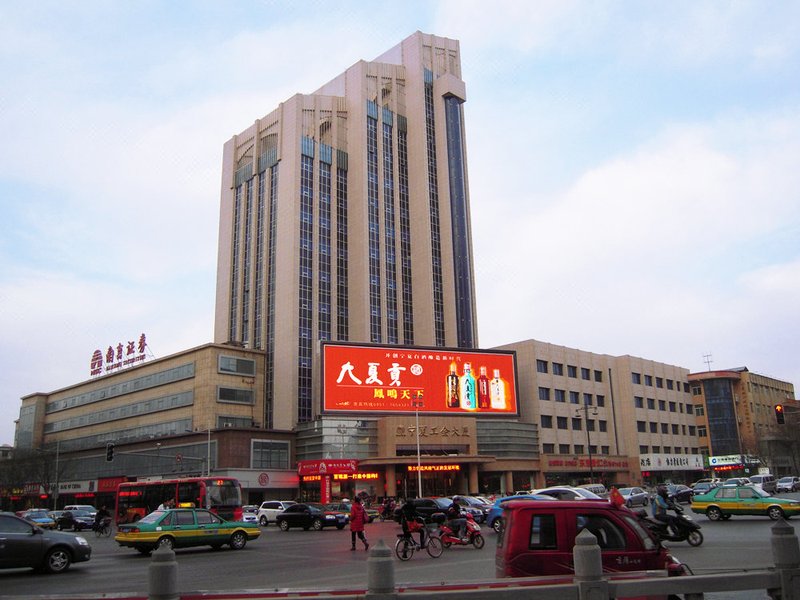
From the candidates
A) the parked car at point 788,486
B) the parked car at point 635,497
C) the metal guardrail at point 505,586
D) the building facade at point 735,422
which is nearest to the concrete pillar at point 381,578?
the metal guardrail at point 505,586

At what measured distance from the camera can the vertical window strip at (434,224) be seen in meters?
101

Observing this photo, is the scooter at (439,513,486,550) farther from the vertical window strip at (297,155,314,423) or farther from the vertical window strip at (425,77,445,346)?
the vertical window strip at (425,77,445,346)

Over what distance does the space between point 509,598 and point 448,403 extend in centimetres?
7063

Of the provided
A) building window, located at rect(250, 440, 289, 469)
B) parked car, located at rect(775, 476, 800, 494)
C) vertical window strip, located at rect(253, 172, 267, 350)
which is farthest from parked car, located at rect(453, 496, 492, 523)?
vertical window strip, located at rect(253, 172, 267, 350)

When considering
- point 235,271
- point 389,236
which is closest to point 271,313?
point 235,271

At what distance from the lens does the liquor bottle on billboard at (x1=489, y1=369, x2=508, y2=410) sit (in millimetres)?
80750

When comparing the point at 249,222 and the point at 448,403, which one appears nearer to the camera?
the point at 448,403

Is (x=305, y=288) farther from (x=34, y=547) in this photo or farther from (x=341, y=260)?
(x=34, y=547)

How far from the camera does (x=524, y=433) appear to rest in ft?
268

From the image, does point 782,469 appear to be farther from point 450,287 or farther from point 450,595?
point 450,595

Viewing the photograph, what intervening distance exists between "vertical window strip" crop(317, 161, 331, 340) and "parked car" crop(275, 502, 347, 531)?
52.8m

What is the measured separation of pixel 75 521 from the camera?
171ft

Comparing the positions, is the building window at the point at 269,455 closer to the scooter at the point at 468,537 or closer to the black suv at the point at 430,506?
the black suv at the point at 430,506


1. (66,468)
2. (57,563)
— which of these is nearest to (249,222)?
(66,468)
